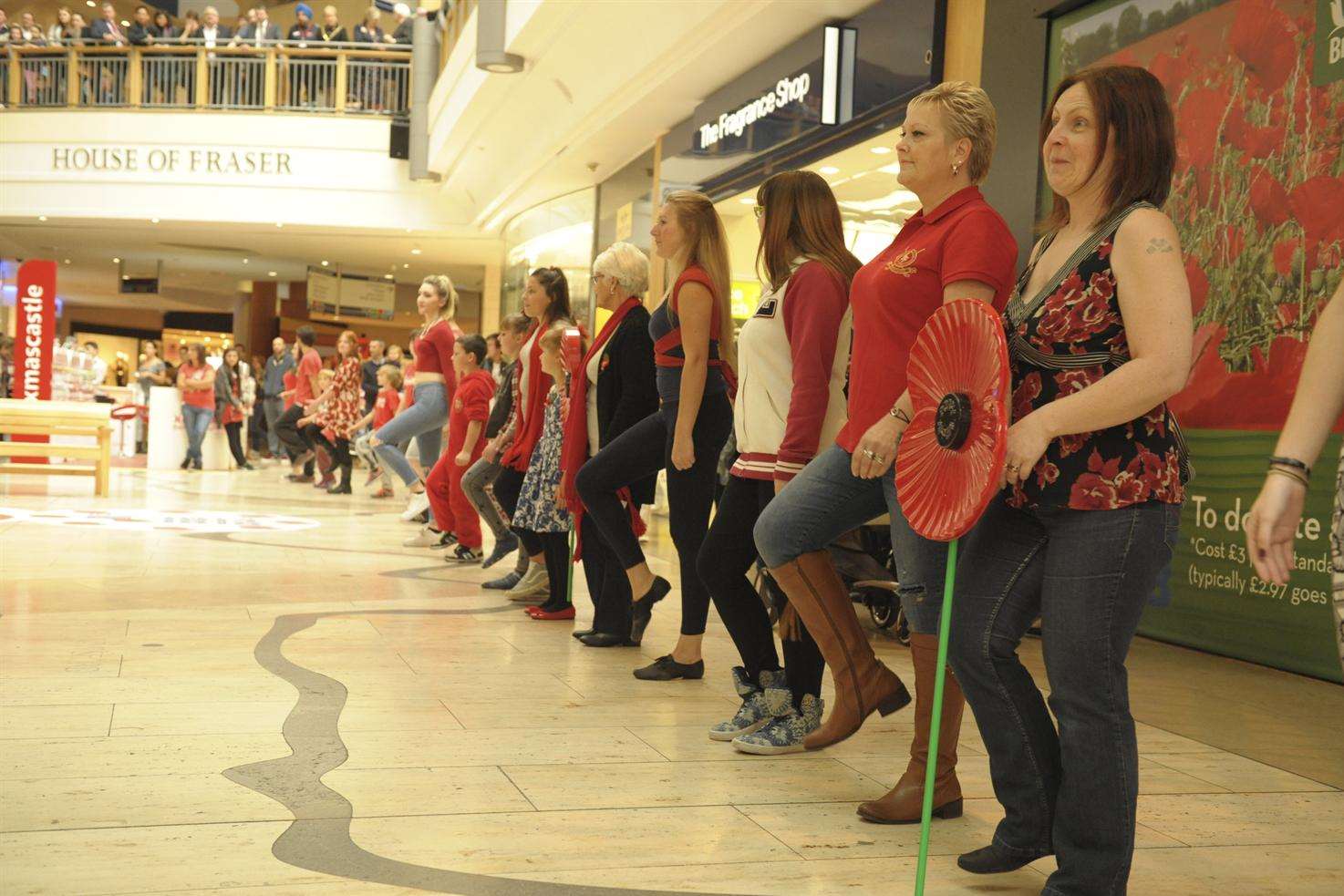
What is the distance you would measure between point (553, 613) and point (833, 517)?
2739 millimetres

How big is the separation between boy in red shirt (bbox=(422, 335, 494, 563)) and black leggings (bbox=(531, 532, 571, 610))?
5.38ft

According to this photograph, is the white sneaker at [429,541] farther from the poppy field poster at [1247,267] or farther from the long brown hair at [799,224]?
the long brown hair at [799,224]

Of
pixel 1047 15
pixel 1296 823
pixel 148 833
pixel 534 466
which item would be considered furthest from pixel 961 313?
pixel 1047 15

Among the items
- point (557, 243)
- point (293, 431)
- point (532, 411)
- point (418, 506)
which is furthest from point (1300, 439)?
point (557, 243)

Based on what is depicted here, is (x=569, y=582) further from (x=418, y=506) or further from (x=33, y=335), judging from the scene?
(x=33, y=335)

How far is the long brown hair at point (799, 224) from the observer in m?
3.32

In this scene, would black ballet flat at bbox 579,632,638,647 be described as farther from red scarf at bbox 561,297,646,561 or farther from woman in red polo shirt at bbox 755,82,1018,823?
woman in red polo shirt at bbox 755,82,1018,823

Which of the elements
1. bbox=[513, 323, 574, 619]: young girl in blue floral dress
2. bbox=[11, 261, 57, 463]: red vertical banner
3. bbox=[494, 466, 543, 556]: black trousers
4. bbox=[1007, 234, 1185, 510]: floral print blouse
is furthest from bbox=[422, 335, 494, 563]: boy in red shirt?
bbox=[11, 261, 57, 463]: red vertical banner

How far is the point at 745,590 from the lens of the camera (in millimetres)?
3529

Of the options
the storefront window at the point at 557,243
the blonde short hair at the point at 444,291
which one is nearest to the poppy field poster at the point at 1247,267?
the blonde short hair at the point at 444,291

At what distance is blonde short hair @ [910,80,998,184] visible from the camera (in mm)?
2670

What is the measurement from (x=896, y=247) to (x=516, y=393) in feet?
12.0

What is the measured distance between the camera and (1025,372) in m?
2.22

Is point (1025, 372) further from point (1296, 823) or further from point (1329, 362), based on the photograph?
point (1296, 823)
